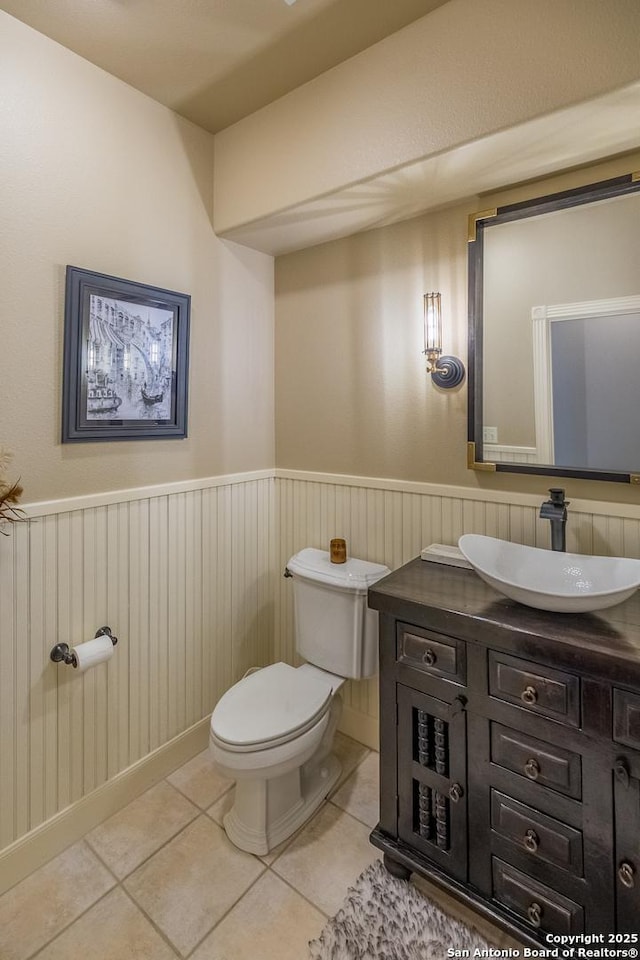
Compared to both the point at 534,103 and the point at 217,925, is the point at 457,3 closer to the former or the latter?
the point at 534,103

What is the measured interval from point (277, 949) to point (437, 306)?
6.88 ft

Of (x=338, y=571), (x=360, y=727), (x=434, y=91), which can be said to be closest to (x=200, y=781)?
(x=360, y=727)

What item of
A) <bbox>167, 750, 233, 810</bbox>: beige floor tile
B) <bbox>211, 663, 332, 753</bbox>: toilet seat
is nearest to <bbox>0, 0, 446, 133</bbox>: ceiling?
<bbox>211, 663, 332, 753</bbox>: toilet seat

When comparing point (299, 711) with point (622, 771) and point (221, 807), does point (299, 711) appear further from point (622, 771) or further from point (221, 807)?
point (622, 771)

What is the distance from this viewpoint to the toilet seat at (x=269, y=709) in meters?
1.51

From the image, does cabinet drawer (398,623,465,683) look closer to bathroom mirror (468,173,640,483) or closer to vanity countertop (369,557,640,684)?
vanity countertop (369,557,640,684)

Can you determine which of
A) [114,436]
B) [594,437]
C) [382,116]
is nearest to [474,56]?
[382,116]

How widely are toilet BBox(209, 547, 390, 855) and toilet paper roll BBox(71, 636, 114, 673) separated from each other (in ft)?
1.41

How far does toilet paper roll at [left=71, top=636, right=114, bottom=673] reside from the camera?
1.54 metres

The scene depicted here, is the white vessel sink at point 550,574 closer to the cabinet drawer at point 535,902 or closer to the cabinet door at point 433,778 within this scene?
the cabinet door at point 433,778

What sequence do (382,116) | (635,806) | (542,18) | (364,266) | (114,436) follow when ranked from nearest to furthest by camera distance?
1. (635,806)
2. (542,18)
3. (382,116)
4. (114,436)
5. (364,266)

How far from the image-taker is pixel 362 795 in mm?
1853

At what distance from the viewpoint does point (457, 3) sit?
1326 millimetres

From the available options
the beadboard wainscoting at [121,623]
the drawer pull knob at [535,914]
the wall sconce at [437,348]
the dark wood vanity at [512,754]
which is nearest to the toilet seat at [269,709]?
the dark wood vanity at [512,754]
